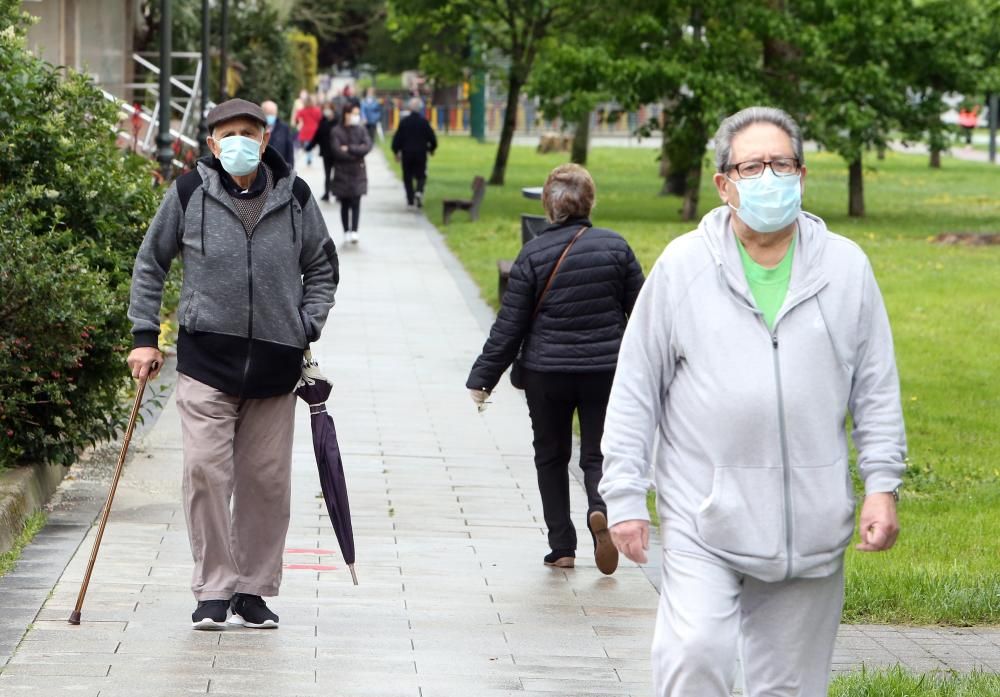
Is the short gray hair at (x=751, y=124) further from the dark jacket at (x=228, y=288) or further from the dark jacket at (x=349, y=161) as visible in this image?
the dark jacket at (x=349, y=161)

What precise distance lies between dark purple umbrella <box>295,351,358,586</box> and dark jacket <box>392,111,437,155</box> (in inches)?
905

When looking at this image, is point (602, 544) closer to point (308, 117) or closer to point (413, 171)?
point (413, 171)

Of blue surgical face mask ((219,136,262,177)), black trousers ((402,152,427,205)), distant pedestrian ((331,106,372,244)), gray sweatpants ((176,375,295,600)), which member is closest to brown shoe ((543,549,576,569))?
gray sweatpants ((176,375,295,600))

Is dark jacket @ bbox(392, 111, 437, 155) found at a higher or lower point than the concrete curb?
higher

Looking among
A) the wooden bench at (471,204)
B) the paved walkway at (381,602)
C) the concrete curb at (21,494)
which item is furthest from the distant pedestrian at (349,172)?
the concrete curb at (21,494)

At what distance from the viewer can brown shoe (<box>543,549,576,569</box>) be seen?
24.7 feet

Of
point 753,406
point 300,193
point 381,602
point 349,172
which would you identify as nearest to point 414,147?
point 349,172

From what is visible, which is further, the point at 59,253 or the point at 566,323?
the point at 59,253

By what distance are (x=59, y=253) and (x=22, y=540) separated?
1591mm

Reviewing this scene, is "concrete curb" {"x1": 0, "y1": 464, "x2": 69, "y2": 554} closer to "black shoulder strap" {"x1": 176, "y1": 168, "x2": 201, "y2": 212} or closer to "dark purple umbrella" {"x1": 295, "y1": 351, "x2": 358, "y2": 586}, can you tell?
"dark purple umbrella" {"x1": 295, "y1": 351, "x2": 358, "y2": 586}

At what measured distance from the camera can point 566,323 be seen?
24.2ft

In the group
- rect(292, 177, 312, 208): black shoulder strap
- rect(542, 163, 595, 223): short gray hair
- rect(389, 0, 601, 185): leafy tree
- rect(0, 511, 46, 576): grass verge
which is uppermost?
rect(389, 0, 601, 185): leafy tree

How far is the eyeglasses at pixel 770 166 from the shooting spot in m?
4.16

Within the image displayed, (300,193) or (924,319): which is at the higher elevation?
(300,193)
